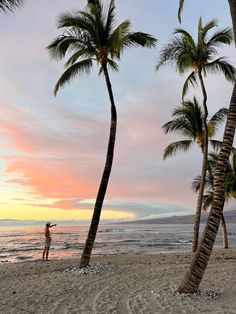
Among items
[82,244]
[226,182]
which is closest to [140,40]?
[226,182]

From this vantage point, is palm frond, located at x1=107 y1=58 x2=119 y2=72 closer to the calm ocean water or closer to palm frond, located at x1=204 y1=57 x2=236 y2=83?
palm frond, located at x1=204 y1=57 x2=236 y2=83

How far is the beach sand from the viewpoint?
7.80 m

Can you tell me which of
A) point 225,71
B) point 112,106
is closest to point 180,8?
point 112,106

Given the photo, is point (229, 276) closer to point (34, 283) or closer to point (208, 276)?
point (208, 276)

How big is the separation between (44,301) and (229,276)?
620 centimetres

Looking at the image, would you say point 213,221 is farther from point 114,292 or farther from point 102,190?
point 102,190

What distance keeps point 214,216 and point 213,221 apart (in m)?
0.12

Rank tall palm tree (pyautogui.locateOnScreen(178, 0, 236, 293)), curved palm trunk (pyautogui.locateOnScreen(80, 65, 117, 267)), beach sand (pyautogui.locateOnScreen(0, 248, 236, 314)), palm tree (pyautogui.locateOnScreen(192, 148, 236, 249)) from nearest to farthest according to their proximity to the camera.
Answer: beach sand (pyautogui.locateOnScreen(0, 248, 236, 314))
tall palm tree (pyautogui.locateOnScreen(178, 0, 236, 293))
curved palm trunk (pyautogui.locateOnScreen(80, 65, 117, 267))
palm tree (pyautogui.locateOnScreen(192, 148, 236, 249))

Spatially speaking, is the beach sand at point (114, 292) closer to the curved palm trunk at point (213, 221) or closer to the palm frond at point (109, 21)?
the curved palm trunk at point (213, 221)

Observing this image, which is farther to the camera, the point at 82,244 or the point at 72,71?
the point at 82,244

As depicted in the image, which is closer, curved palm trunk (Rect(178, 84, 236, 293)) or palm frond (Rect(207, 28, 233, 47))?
curved palm trunk (Rect(178, 84, 236, 293))

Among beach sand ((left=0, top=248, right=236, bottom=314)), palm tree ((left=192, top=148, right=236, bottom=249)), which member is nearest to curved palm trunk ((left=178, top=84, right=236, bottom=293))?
beach sand ((left=0, top=248, right=236, bottom=314))

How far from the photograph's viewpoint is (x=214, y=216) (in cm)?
868

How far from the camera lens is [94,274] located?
40.3 ft
